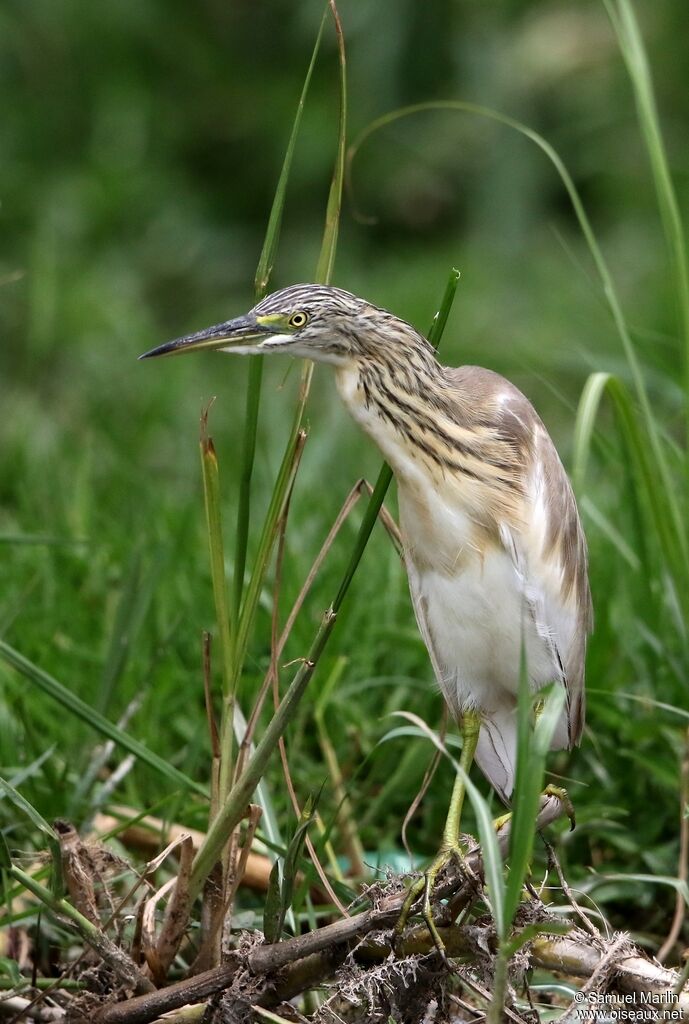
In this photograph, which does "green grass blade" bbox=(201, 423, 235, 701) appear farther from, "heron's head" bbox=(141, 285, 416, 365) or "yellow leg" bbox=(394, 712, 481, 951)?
"yellow leg" bbox=(394, 712, 481, 951)

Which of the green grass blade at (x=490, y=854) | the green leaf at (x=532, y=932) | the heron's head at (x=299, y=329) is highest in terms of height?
the heron's head at (x=299, y=329)

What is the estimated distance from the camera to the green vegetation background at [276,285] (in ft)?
9.75

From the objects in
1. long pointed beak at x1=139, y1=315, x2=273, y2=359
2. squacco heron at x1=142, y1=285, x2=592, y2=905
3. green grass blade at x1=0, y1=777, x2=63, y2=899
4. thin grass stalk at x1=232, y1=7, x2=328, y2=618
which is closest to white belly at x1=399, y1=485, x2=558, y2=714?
squacco heron at x1=142, y1=285, x2=592, y2=905

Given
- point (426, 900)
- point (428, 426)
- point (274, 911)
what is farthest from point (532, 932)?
point (428, 426)

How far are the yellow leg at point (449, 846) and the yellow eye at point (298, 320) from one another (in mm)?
625

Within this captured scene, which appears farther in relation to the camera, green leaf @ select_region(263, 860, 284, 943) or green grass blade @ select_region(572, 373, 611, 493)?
green grass blade @ select_region(572, 373, 611, 493)

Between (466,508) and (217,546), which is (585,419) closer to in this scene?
(466,508)

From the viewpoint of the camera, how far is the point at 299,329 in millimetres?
2004

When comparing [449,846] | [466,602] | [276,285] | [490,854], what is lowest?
[449,846]

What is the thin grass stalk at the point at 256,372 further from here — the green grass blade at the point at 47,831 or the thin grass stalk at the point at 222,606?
the green grass blade at the point at 47,831

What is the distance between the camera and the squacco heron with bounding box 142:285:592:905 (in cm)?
204

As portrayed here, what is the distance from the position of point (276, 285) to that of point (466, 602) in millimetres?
3817

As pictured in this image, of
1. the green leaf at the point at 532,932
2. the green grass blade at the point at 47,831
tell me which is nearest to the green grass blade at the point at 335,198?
the green grass blade at the point at 47,831

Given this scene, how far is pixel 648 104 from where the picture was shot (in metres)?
2.69
